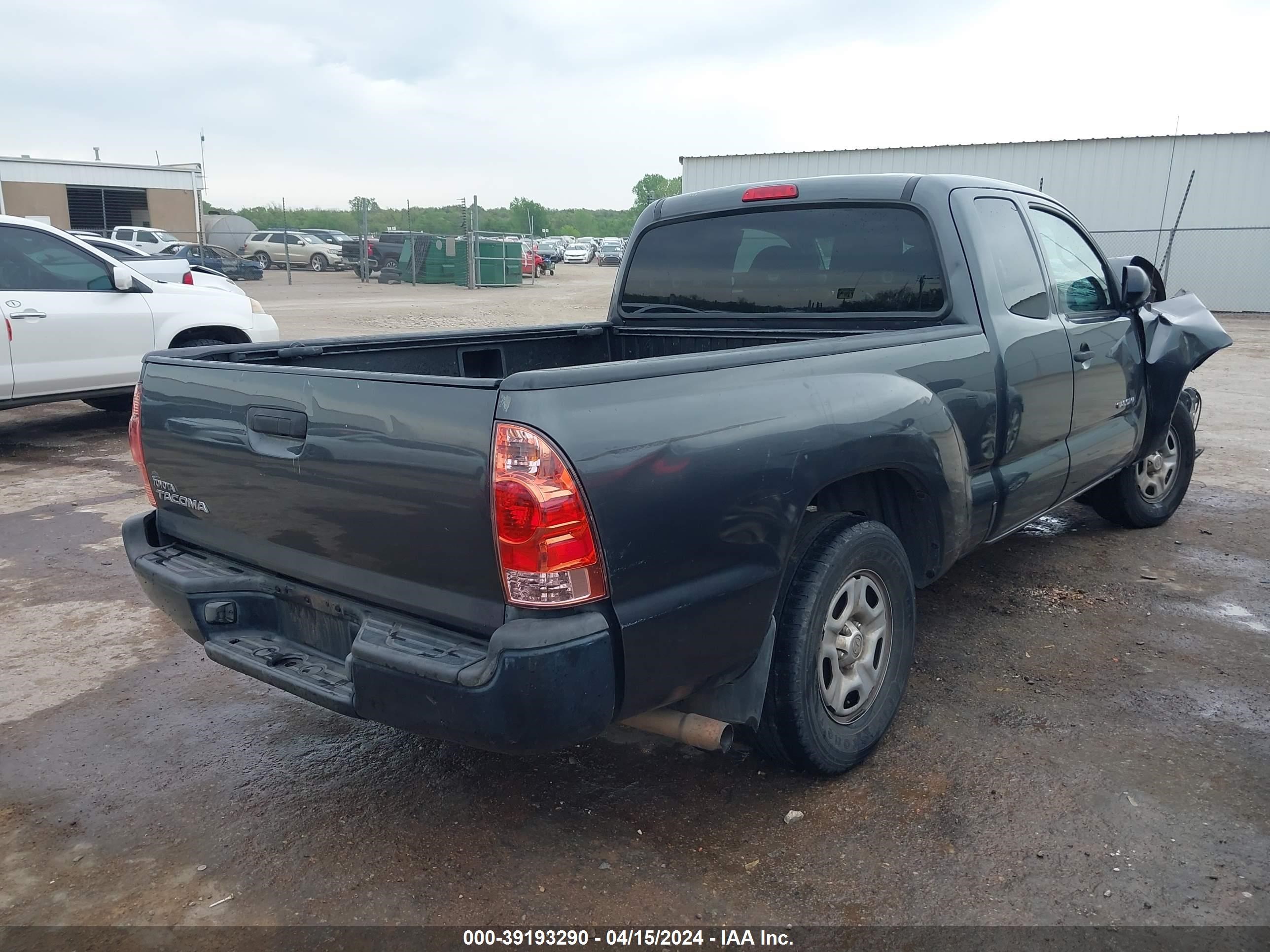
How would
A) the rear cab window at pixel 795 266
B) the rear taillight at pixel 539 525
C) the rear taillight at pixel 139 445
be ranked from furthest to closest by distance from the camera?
the rear cab window at pixel 795 266, the rear taillight at pixel 139 445, the rear taillight at pixel 539 525

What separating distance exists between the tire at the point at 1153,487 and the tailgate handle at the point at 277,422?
4671mm

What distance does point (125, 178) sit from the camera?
39.6 meters

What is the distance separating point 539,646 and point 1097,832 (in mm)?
1783

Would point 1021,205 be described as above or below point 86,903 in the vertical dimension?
above

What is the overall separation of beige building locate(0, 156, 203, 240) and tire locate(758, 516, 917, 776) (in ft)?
121

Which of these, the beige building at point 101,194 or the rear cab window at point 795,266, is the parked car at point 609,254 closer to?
the beige building at point 101,194

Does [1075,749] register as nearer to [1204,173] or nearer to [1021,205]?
[1021,205]

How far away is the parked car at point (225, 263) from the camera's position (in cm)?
2938

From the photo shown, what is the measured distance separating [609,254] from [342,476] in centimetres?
5189

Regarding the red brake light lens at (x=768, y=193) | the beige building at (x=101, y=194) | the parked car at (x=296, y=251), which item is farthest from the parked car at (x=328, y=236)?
the red brake light lens at (x=768, y=193)

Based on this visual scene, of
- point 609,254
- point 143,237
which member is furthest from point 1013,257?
point 609,254

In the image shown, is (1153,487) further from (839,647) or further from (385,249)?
(385,249)

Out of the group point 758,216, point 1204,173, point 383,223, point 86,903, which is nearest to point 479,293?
point 1204,173

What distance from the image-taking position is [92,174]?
127 feet
